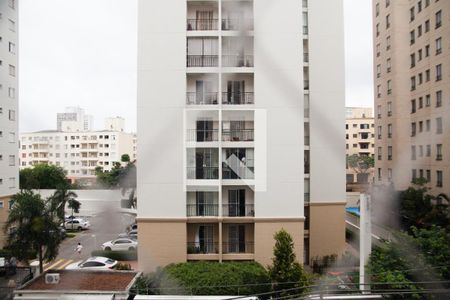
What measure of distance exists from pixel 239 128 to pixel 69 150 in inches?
68.4

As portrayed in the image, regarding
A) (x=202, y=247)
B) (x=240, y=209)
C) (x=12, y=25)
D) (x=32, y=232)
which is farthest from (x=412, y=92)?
(x=202, y=247)

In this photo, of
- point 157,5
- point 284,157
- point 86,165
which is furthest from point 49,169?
point 284,157

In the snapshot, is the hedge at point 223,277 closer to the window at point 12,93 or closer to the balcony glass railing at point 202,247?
the balcony glass railing at point 202,247

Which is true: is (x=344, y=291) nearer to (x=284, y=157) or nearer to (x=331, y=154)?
(x=331, y=154)

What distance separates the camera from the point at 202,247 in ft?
12.8

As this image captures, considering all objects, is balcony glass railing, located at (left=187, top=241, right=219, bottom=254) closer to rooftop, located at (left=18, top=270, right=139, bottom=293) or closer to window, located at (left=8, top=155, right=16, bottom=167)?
rooftop, located at (left=18, top=270, right=139, bottom=293)

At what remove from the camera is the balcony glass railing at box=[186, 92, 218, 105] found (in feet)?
3.05

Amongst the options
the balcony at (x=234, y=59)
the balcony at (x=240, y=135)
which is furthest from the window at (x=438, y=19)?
the balcony at (x=240, y=135)

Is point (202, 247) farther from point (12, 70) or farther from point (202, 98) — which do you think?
point (12, 70)

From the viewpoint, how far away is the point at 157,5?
Result: 1221 millimetres

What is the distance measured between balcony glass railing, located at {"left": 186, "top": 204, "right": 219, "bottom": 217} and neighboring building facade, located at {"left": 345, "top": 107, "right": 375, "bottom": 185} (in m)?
2.81

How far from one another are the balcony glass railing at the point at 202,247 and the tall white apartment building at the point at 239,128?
2 centimetres

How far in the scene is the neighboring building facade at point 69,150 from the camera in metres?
0.57

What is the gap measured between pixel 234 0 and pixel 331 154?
1.47 ft
